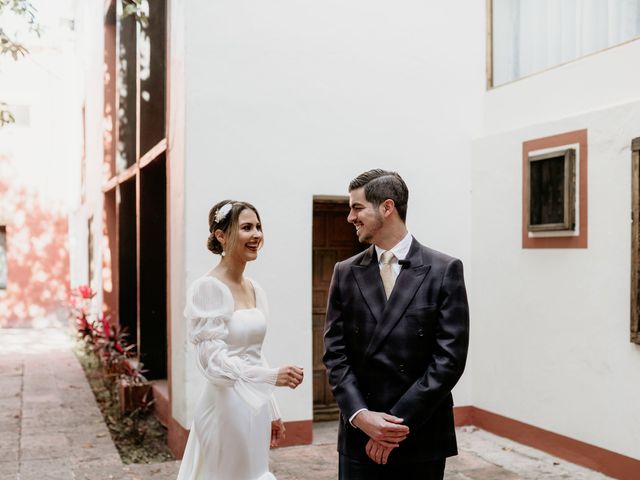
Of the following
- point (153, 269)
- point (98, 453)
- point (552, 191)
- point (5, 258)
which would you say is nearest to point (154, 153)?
point (153, 269)

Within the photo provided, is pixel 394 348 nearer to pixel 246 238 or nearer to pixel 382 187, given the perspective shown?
pixel 382 187

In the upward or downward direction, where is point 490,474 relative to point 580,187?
downward

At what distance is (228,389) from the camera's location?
368 centimetres

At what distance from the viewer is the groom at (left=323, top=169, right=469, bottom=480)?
2.92 meters

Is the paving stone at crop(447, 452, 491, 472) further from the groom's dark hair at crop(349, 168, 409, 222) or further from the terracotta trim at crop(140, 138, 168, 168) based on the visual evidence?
the terracotta trim at crop(140, 138, 168, 168)

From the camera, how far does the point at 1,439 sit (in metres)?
7.13

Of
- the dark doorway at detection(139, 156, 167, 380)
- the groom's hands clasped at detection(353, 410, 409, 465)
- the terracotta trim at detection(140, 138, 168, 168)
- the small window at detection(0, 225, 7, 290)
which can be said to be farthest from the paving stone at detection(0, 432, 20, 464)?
the small window at detection(0, 225, 7, 290)

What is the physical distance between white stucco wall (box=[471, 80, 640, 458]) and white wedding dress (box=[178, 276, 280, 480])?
314 centimetres

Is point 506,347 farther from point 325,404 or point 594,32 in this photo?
point 594,32

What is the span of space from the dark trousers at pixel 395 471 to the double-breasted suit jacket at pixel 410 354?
41mm

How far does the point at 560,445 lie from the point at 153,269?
4847 mm

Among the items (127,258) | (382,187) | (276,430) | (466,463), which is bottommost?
(466,463)

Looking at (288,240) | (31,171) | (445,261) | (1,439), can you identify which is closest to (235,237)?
(445,261)

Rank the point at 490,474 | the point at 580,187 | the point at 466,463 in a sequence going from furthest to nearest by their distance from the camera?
the point at 466,463, the point at 580,187, the point at 490,474
